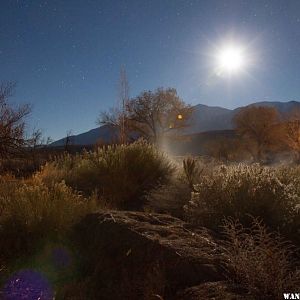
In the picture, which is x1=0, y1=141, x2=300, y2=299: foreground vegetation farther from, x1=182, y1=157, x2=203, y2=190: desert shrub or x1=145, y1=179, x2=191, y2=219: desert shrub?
x1=182, y1=157, x2=203, y2=190: desert shrub

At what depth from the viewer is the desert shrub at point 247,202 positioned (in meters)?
6.43

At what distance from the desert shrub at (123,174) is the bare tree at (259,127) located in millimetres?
43563

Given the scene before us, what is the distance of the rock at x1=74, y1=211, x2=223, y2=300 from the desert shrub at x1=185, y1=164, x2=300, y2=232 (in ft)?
3.29

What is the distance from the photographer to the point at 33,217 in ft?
20.6

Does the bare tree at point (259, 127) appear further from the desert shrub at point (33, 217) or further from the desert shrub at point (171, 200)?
the desert shrub at point (33, 217)

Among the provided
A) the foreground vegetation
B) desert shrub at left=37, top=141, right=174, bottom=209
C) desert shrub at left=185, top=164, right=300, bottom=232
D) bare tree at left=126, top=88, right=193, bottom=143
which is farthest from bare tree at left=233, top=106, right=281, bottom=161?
desert shrub at left=185, top=164, right=300, bottom=232

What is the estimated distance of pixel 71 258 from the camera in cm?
550

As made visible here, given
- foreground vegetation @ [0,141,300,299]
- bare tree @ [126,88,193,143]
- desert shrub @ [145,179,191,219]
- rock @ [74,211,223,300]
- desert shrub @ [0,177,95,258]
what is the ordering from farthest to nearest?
bare tree @ [126,88,193,143]
desert shrub @ [145,179,191,219]
desert shrub @ [0,177,95,258]
rock @ [74,211,223,300]
foreground vegetation @ [0,141,300,299]

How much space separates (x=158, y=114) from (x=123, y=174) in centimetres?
4110

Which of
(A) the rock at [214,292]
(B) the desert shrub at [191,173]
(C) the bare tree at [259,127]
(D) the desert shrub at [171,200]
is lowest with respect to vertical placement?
(A) the rock at [214,292]

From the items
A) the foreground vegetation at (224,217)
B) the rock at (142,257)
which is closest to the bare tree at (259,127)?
the foreground vegetation at (224,217)

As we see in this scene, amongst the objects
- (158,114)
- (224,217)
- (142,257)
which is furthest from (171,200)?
(158,114)

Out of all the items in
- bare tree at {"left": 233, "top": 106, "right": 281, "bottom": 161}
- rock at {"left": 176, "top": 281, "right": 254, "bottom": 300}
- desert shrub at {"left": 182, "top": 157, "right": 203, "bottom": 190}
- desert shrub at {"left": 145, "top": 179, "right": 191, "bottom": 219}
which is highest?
bare tree at {"left": 233, "top": 106, "right": 281, "bottom": 161}

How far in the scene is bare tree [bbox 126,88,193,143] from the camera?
2064 inches
